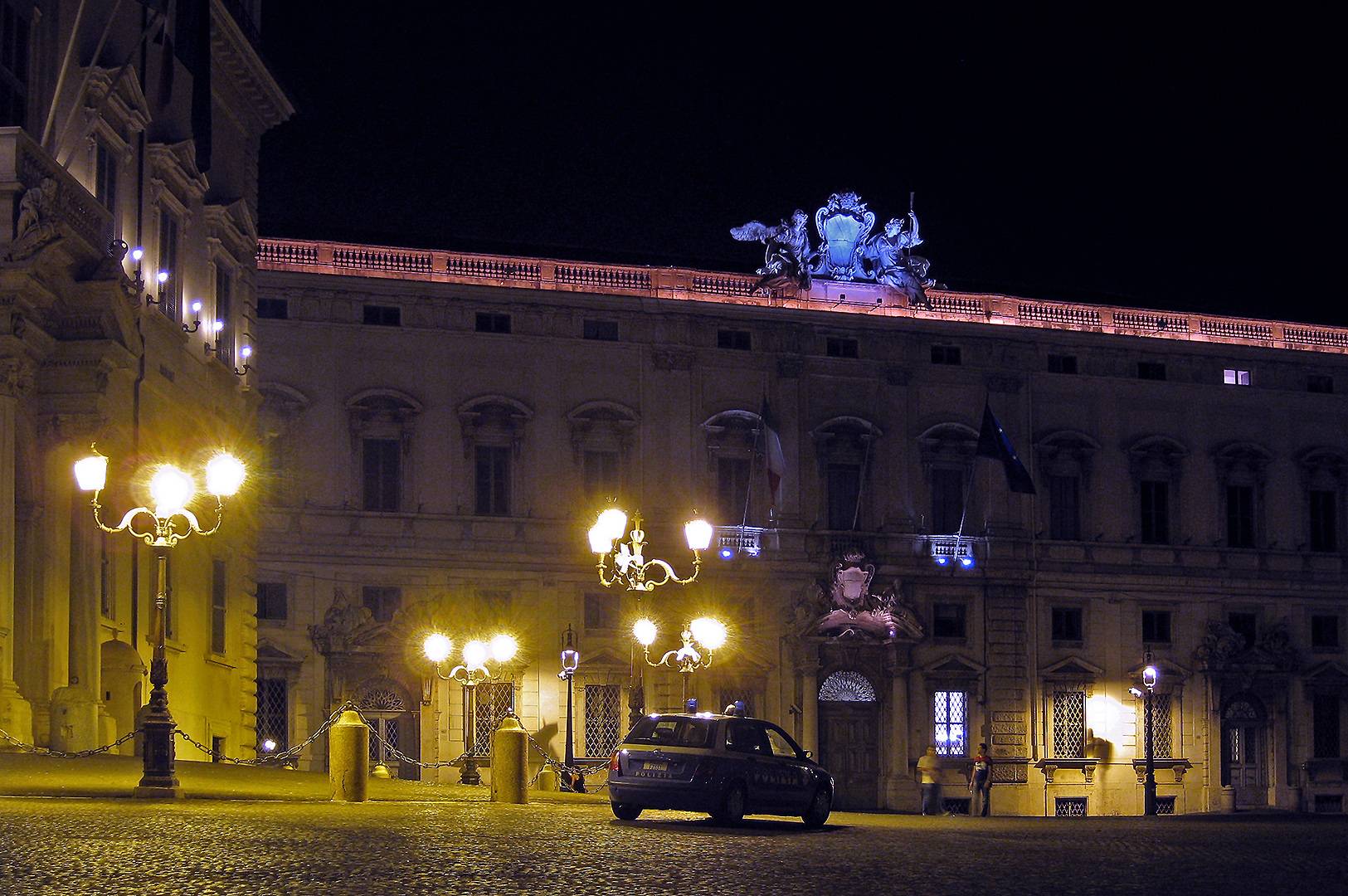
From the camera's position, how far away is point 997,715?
173 ft

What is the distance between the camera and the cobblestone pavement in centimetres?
1368

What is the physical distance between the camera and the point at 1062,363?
2185 inches

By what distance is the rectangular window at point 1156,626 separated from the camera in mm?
55344

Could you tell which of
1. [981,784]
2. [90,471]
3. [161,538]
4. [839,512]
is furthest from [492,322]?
[161,538]

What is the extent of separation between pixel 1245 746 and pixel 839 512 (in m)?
13.8

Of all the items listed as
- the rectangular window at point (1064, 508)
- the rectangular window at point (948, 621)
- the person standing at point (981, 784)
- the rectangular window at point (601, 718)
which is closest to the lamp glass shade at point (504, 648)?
the rectangular window at point (601, 718)

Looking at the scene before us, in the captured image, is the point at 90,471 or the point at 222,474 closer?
the point at 222,474

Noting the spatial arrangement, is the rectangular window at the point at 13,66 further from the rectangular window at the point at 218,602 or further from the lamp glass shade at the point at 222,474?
the rectangular window at the point at 218,602

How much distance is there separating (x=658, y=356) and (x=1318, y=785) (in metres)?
22.4

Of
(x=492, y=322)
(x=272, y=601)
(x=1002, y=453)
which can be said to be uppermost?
(x=492, y=322)

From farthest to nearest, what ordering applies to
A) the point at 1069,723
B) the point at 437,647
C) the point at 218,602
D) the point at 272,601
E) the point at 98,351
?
the point at 1069,723, the point at 272,601, the point at 437,647, the point at 218,602, the point at 98,351

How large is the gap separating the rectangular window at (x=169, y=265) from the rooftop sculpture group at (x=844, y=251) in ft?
73.7

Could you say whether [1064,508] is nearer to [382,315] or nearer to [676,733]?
[382,315]

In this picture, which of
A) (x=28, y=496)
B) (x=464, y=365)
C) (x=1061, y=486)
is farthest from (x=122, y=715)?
(x=1061, y=486)
